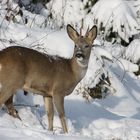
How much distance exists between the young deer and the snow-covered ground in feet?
1.24

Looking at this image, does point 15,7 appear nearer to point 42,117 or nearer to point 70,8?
point 70,8

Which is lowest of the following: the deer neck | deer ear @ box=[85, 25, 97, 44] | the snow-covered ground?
the snow-covered ground

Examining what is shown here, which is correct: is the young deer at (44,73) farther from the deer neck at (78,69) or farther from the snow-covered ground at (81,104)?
the snow-covered ground at (81,104)

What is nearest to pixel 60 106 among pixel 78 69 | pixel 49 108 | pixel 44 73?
pixel 49 108

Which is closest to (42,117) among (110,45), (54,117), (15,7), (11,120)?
(54,117)

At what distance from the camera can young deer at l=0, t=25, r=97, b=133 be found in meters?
8.29

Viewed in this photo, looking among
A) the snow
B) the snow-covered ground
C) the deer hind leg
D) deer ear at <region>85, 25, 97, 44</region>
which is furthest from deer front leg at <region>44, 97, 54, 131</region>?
the snow

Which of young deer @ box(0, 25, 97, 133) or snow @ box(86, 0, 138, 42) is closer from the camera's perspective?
young deer @ box(0, 25, 97, 133)

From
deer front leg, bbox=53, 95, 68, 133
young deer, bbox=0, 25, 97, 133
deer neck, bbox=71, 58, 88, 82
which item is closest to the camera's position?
young deer, bbox=0, 25, 97, 133

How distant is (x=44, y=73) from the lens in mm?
8758

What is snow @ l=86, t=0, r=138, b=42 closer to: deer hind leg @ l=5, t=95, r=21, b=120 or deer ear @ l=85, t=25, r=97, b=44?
deer ear @ l=85, t=25, r=97, b=44

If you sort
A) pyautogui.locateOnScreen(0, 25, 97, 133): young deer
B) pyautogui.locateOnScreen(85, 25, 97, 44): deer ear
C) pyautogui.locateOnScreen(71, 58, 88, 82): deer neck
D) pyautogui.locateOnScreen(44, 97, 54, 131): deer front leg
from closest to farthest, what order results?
pyautogui.locateOnScreen(0, 25, 97, 133): young deer
pyautogui.locateOnScreen(44, 97, 54, 131): deer front leg
pyautogui.locateOnScreen(71, 58, 88, 82): deer neck
pyautogui.locateOnScreen(85, 25, 97, 44): deer ear

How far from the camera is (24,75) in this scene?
841 cm

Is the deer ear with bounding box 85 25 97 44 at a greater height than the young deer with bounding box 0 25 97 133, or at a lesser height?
greater
